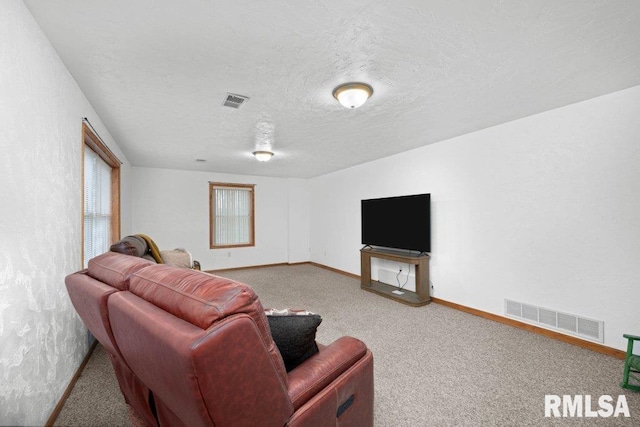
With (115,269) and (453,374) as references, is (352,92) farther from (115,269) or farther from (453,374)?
(453,374)

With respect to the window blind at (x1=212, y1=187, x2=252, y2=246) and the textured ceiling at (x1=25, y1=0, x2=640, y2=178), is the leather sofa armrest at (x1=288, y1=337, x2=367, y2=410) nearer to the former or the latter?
the textured ceiling at (x1=25, y1=0, x2=640, y2=178)

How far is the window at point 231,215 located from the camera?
6559 millimetres

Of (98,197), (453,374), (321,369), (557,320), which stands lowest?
(453,374)

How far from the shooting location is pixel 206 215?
21.2 ft

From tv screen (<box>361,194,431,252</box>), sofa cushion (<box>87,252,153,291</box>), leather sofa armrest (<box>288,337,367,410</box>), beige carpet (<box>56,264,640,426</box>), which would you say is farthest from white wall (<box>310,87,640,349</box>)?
sofa cushion (<box>87,252,153,291</box>)

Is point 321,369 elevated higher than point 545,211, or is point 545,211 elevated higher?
point 545,211

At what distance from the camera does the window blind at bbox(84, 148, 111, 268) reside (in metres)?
2.95

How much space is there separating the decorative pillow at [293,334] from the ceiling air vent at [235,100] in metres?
2.04

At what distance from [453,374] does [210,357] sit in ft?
7.34

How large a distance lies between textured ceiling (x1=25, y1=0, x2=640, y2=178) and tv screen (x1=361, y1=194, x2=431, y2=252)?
4.34ft

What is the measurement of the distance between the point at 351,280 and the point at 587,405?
3927 millimetres

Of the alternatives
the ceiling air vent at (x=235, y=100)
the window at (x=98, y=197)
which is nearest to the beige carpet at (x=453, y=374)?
the window at (x=98, y=197)

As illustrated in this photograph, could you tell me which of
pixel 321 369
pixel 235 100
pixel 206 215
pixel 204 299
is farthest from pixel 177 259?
pixel 204 299

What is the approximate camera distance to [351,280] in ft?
18.5
